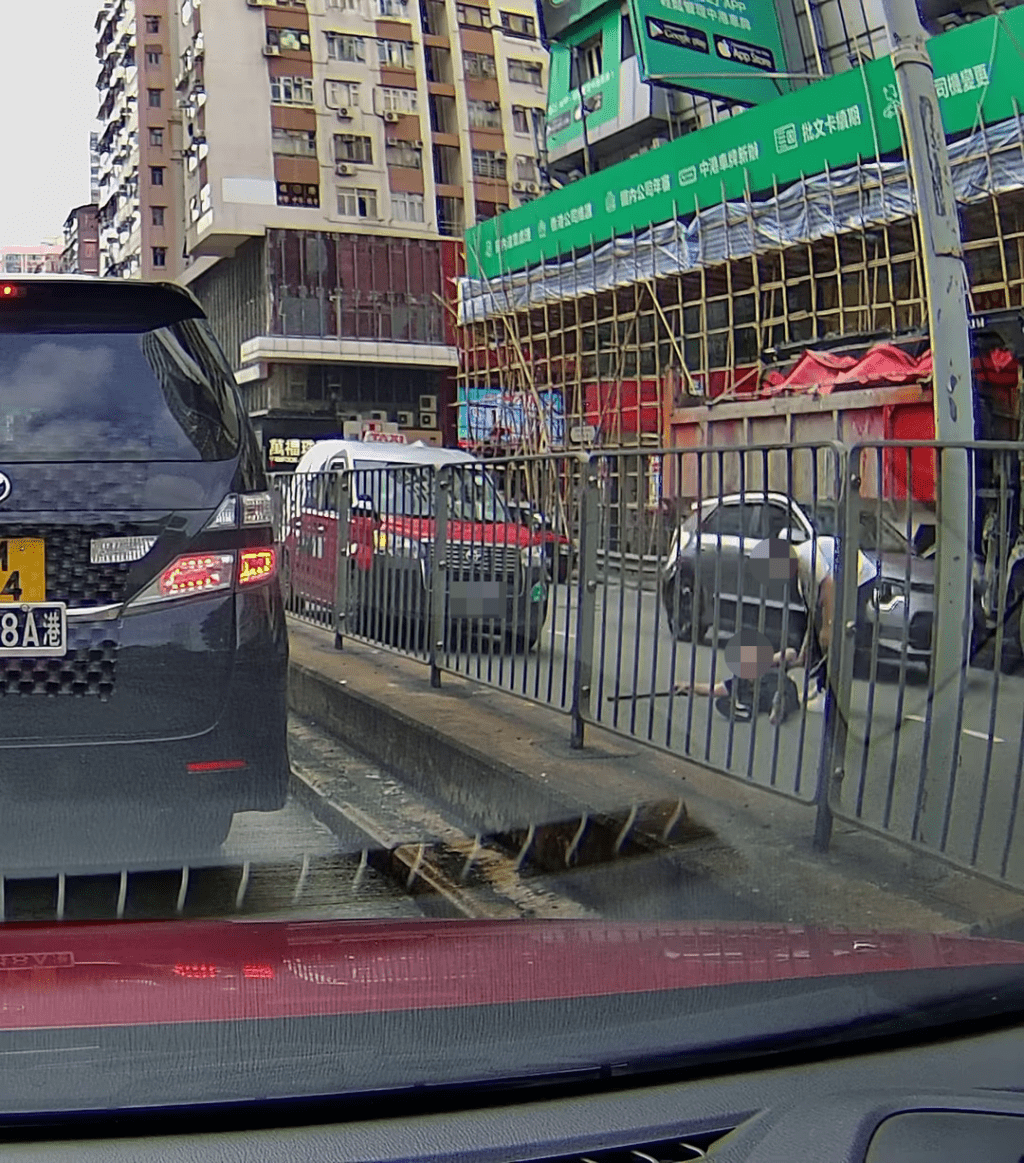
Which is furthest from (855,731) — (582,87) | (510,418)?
(582,87)

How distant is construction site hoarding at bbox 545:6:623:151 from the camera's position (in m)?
19.9

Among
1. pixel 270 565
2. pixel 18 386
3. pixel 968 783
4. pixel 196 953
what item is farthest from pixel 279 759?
pixel 968 783

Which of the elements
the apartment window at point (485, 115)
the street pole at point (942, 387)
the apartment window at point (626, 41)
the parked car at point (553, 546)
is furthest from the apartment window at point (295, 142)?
the street pole at point (942, 387)

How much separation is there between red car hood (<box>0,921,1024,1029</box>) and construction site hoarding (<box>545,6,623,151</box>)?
1914cm

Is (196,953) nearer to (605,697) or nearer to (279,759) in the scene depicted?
(279,759)

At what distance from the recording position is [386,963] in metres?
2.12

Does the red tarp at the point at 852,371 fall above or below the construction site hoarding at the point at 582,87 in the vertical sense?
below

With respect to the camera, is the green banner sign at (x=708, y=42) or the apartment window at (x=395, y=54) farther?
the apartment window at (x=395, y=54)

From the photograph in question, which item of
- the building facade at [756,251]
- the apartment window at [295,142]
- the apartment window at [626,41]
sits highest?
the apartment window at [295,142]

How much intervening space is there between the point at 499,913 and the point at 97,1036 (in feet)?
8.30

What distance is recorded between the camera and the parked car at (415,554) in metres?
6.12

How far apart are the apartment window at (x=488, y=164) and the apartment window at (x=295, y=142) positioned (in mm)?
4506

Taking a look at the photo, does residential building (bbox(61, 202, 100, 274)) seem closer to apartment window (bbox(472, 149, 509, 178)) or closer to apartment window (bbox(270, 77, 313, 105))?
apartment window (bbox(270, 77, 313, 105))

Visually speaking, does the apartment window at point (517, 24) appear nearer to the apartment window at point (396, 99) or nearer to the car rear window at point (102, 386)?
the apartment window at point (396, 99)
